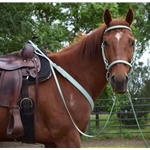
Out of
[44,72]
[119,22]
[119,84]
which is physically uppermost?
[119,22]

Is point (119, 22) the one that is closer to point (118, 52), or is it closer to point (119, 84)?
point (118, 52)

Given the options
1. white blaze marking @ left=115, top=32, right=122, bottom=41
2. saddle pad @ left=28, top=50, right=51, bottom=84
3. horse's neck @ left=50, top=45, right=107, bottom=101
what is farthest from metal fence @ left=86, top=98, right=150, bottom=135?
white blaze marking @ left=115, top=32, right=122, bottom=41

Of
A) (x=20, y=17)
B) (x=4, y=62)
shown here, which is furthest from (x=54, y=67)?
(x=20, y=17)

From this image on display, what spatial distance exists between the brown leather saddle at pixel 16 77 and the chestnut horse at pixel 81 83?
95 mm

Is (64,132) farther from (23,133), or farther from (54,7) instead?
(54,7)

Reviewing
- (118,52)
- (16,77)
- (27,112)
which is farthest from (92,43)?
(27,112)

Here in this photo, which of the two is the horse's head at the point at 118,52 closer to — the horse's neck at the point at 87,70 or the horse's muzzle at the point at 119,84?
the horse's muzzle at the point at 119,84

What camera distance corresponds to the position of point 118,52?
2979 mm

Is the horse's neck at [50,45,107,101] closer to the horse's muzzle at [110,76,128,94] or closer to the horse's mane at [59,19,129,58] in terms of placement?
the horse's mane at [59,19,129,58]

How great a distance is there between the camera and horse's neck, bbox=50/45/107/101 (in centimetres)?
329

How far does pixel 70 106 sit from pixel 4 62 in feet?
2.97

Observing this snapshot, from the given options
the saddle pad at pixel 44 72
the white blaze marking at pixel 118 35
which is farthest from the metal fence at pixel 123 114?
the white blaze marking at pixel 118 35

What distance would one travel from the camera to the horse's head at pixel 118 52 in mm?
2906

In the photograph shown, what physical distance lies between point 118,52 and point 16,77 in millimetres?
1135
